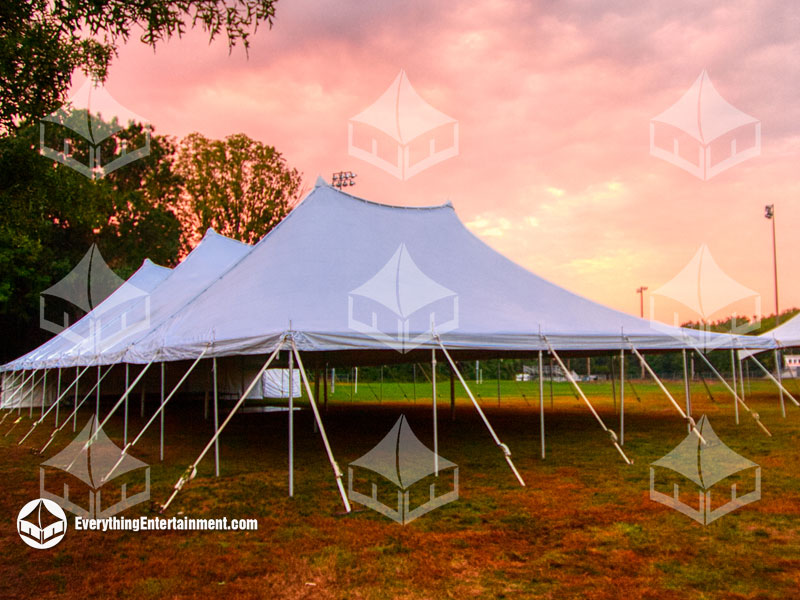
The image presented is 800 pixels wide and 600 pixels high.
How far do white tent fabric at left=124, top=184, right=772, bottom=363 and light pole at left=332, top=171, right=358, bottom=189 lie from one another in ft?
19.1

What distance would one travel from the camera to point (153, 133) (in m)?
25.9

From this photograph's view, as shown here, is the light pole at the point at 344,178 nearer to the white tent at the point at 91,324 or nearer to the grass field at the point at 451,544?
the white tent at the point at 91,324

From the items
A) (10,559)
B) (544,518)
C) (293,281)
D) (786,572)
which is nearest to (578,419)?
(293,281)

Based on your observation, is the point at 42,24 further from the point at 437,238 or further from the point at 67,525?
the point at 437,238

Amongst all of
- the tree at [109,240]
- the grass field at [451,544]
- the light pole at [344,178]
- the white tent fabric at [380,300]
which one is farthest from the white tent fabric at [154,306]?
the light pole at [344,178]

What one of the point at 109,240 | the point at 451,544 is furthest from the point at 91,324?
the point at 109,240

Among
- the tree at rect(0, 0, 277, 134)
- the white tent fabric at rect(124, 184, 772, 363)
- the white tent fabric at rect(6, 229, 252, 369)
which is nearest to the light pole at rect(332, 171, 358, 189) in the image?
the white tent fabric at rect(6, 229, 252, 369)

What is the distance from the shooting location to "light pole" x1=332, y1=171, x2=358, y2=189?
48.7ft

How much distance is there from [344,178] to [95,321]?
6181 millimetres

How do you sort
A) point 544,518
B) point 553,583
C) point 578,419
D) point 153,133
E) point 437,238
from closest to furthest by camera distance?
point 553,583 → point 544,518 → point 437,238 → point 578,419 → point 153,133

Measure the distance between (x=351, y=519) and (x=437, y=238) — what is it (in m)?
4.92

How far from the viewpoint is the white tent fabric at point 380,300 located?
6.20m

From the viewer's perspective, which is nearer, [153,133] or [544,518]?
[544,518]

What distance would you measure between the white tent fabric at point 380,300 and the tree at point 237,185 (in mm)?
16737
